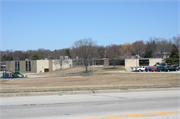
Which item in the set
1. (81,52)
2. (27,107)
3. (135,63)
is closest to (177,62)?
(135,63)

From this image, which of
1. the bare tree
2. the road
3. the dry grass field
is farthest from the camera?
the bare tree

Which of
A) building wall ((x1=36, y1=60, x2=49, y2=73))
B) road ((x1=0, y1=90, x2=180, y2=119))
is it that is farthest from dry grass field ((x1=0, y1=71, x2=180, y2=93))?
building wall ((x1=36, y1=60, x2=49, y2=73))

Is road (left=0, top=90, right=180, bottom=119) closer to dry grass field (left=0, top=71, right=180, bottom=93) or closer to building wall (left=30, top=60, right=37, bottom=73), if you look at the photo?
dry grass field (left=0, top=71, right=180, bottom=93)

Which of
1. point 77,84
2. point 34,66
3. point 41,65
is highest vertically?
point 41,65

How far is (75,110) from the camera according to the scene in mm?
8094

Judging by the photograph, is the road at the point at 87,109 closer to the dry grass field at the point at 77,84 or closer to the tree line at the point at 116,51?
the dry grass field at the point at 77,84

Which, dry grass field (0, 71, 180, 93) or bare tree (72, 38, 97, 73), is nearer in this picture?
dry grass field (0, 71, 180, 93)

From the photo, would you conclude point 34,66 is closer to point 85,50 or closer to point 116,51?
point 85,50

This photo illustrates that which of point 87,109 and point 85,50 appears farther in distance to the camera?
point 85,50

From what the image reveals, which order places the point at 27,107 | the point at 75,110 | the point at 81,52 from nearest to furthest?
the point at 75,110 < the point at 27,107 < the point at 81,52

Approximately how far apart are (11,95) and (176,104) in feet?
32.2

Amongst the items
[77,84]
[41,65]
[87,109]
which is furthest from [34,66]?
[87,109]

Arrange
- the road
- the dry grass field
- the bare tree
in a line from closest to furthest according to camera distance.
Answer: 1. the road
2. the dry grass field
3. the bare tree

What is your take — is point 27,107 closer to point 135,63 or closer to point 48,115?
point 48,115
